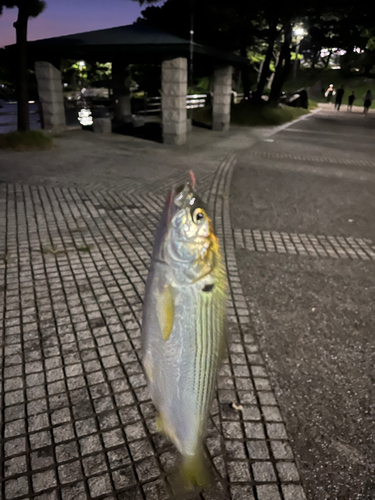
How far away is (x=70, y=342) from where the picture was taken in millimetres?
3680

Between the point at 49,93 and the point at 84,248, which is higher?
the point at 49,93

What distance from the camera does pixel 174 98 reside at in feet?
46.7

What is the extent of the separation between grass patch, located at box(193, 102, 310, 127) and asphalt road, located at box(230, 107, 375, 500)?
1415 cm

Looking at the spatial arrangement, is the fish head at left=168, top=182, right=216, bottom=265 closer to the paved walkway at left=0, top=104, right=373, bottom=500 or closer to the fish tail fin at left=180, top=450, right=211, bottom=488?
the fish tail fin at left=180, top=450, right=211, bottom=488

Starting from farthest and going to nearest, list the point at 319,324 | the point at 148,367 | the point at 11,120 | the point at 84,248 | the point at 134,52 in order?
the point at 11,120
the point at 134,52
the point at 84,248
the point at 319,324
the point at 148,367

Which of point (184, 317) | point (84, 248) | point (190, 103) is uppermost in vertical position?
point (190, 103)

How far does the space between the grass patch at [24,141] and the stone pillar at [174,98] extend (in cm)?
466

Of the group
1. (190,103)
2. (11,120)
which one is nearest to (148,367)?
(190,103)

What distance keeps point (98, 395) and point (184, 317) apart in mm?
2060

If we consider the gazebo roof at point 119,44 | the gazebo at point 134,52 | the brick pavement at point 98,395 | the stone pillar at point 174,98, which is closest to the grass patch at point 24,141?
the gazebo at point 134,52

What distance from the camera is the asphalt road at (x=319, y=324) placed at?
273cm

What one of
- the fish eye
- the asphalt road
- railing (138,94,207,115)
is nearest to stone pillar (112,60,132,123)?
railing (138,94,207,115)

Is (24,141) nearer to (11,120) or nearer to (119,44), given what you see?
(119,44)

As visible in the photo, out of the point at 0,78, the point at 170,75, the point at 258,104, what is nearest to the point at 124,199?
the point at 170,75
